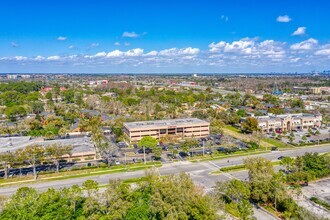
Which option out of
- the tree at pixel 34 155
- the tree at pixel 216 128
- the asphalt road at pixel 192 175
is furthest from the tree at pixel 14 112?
the tree at pixel 216 128

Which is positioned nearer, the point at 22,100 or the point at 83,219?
the point at 83,219

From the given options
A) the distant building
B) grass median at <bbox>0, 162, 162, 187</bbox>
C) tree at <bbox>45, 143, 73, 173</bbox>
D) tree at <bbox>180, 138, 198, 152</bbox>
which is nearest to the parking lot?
the distant building

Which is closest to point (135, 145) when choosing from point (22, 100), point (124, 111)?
point (124, 111)

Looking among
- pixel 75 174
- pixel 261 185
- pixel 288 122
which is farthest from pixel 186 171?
pixel 288 122

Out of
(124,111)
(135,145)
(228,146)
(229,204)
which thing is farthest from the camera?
(124,111)

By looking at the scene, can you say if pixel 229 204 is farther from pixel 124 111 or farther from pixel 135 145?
pixel 124 111

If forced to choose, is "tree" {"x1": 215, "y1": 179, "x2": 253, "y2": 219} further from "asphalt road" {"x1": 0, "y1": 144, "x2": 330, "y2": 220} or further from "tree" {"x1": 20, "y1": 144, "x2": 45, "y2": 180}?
"tree" {"x1": 20, "y1": 144, "x2": 45, "y2": 180}

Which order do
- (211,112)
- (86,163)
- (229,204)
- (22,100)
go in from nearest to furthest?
(229,204), (86,163), (211,112), (22,100)
